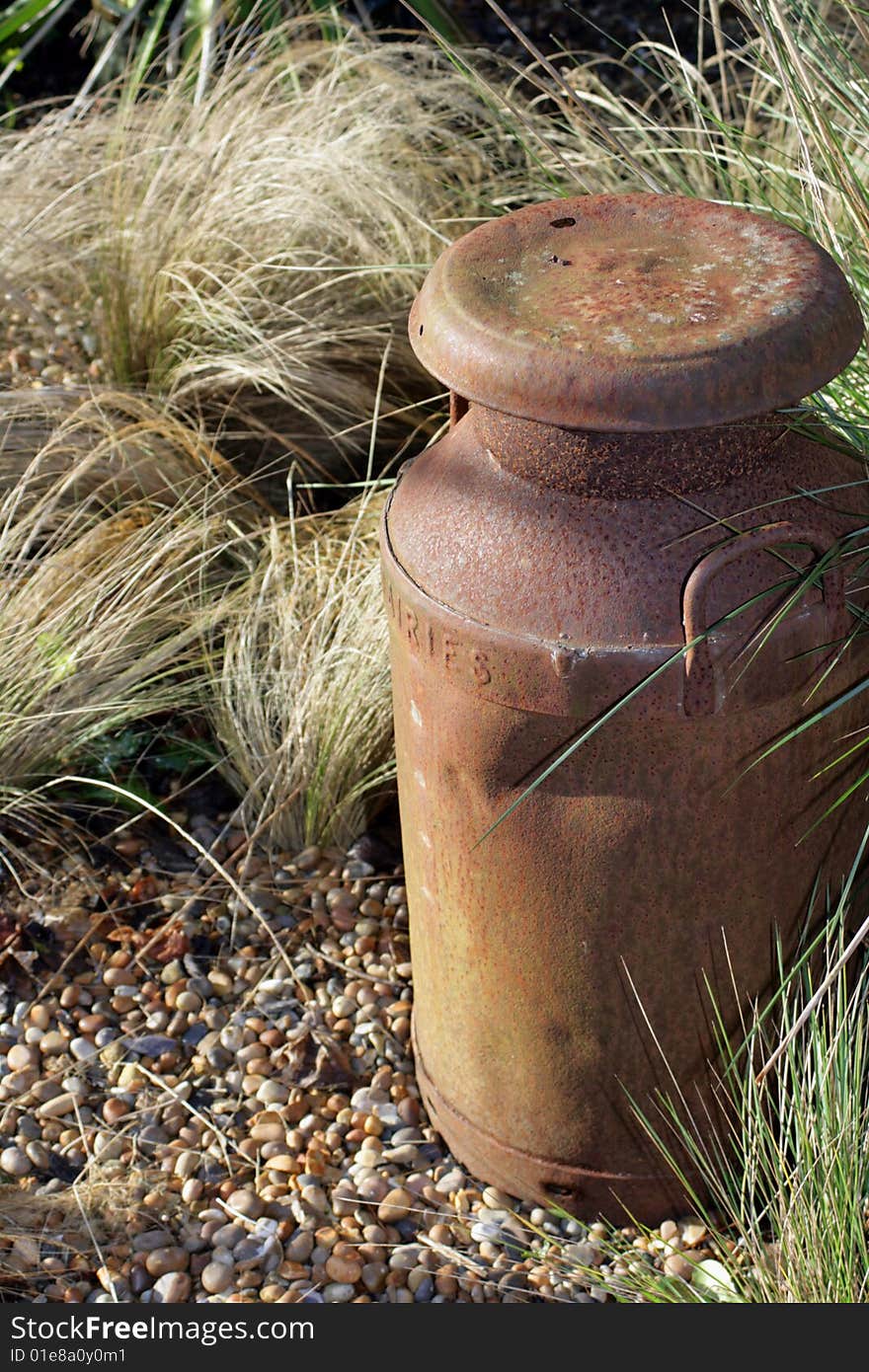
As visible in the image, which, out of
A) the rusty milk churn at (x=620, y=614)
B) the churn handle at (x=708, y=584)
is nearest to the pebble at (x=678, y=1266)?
the rusty milk churn at (x=620, y=614)

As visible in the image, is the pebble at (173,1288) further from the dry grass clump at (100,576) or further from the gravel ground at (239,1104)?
the dry grass clump at (100,576)

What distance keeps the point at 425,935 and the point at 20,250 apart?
2084mm

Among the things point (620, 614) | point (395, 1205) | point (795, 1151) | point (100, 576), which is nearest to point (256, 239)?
point (100, 576)

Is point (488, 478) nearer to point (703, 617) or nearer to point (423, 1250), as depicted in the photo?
point (703, 617)

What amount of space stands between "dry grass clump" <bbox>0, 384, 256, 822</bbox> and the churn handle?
1.29 m

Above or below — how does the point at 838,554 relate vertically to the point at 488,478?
below

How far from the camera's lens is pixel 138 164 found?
361cm

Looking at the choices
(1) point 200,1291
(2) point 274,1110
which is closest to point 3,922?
(2) point 274,1110

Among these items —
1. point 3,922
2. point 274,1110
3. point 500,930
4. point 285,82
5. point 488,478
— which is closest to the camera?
point 488,478

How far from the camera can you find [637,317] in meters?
1.69

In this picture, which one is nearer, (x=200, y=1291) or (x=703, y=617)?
(x=703, y=617)

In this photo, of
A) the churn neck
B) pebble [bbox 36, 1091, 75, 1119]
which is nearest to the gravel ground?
pebble [bbox 36, 1091, 75, 1119]

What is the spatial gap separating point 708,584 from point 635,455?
0.55ft

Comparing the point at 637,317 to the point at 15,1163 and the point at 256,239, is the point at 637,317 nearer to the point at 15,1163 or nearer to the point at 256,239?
the point at 15,1163
